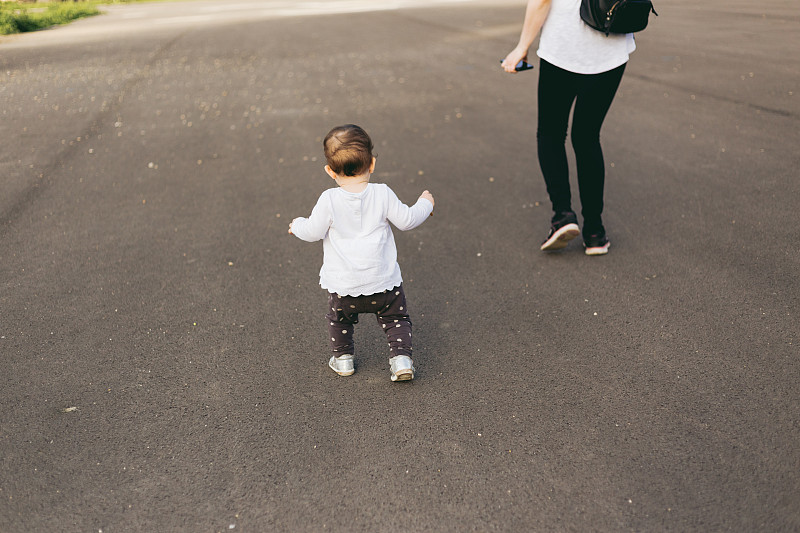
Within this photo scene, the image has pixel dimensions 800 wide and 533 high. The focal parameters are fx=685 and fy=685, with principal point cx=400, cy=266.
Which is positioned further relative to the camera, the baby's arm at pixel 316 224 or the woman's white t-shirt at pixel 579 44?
the woman's white t-shirt at pixel 579 44

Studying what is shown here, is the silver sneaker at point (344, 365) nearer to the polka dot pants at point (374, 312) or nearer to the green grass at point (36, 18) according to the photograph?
the polka dot pants at point (374, 312)

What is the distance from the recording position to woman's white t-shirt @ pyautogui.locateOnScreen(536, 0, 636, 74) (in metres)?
3.86

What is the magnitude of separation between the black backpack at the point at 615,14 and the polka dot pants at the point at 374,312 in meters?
1.90

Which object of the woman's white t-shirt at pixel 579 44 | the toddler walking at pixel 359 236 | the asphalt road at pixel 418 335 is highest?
the woman's white t-shirt at pixel 579 44

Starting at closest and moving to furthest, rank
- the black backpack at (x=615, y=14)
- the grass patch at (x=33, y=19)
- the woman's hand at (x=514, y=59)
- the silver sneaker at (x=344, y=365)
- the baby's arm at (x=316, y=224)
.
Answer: the baby's arm at (x=316, y=224), the silver sneaker at (x=344, y=365), the black backpack at (x=615, y=14), the woman's hand at (x=514, y=59), the grass patch at (x=33, y=19)

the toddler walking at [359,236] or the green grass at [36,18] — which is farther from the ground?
the toddler walking at [359,236]

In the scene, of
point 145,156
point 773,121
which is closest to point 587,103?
point 773,121

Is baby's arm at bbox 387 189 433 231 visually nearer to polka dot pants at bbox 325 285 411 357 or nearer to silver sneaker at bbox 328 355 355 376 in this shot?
polka dot pants at bbox 325 285 411 357

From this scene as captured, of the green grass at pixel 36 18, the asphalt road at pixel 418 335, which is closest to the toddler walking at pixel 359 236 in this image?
the asphalt road at pixel 418 335

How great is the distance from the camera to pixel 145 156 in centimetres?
688

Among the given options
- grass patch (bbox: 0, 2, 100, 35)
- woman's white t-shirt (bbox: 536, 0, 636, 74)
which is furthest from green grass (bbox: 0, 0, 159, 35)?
woman's white t-shirt (bbox: 536, 0, 636, 74)

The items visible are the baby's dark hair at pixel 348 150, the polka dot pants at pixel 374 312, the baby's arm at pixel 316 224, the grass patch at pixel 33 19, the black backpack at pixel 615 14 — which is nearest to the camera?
the baby's dark hair at pixel 348 150

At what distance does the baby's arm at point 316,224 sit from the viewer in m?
2.86

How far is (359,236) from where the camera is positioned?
295 centimetres
